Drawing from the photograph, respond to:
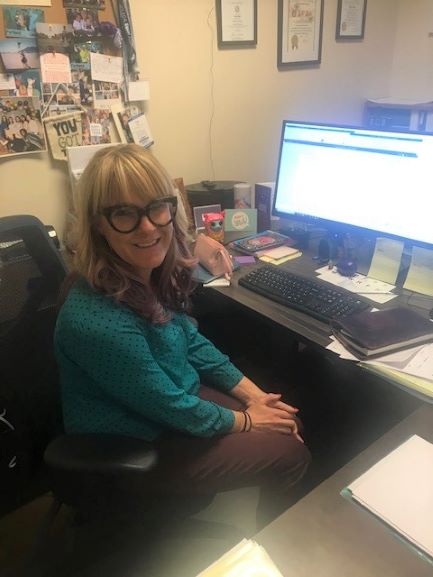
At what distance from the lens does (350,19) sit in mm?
2566

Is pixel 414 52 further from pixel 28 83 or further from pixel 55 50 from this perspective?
pixel 28 83

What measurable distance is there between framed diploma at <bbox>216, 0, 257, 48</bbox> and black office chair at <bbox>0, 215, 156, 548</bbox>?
1405 millimetres

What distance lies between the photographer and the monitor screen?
4.76ft

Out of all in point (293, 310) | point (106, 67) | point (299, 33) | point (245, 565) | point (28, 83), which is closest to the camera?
point (245, 565)

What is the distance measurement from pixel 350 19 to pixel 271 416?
88.5 inches

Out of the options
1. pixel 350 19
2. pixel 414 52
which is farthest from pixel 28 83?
pixel 414 52

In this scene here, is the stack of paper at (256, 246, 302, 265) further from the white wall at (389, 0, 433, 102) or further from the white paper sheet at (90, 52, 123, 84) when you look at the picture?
the white wall at (389, 0, 433, 102)

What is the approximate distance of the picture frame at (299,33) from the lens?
228 cm

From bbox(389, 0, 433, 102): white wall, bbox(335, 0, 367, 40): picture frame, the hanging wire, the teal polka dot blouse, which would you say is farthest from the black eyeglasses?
bbox(389, 0, 433, 102): white wall

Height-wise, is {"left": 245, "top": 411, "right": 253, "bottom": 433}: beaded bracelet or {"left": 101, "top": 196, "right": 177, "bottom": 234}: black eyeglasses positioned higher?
{"left": 101, "top": 196, "right": 177, "bottom": 234}: black eyeglasses

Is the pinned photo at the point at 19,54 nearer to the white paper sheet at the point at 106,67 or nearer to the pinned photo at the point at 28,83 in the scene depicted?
the pinned photo at the point at 28,83

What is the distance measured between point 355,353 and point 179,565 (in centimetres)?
96

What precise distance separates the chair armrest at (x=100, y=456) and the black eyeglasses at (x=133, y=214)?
487 mm

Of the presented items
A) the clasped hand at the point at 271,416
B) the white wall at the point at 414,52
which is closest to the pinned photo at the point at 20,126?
the clasped hand at the point at 271,416
